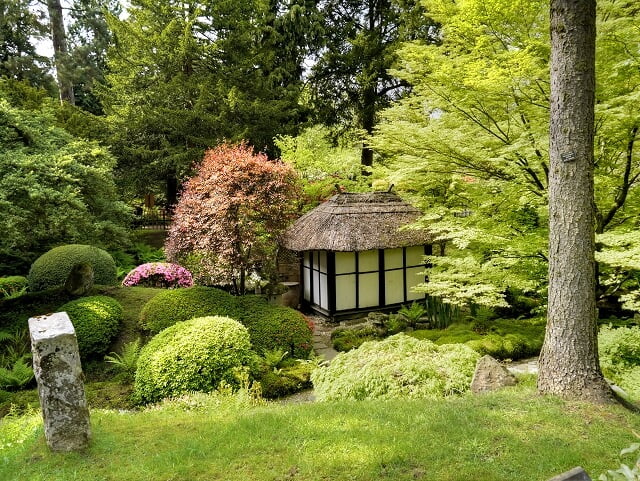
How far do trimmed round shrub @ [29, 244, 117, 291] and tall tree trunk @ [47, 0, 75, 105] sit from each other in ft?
44.9

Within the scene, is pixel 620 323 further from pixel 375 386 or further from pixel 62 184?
pixel 62 184

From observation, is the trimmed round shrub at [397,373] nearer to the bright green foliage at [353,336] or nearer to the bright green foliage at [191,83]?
the bright green foliage at [353,336]

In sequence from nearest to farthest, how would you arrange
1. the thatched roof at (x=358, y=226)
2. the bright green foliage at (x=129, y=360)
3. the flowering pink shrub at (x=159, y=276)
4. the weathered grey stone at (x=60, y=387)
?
the weathered grey stone at (x=60, y=387) < the bright green foliage at (x=129, y=360) < the thatched roof at (x=358, y=226) < the flowering pink shrub at (x=159, y=276)

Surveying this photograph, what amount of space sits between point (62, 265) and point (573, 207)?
1005 centimetres

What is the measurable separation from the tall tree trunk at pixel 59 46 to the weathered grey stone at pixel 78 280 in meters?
14.9

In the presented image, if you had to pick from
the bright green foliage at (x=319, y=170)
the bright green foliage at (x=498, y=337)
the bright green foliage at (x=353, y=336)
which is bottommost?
the bright green foliage at (x=353, y=336)

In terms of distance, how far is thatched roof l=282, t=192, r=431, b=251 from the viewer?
37.2 feet

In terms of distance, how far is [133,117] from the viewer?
55.9ft

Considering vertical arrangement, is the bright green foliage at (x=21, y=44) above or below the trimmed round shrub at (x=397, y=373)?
above

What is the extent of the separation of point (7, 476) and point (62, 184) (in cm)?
643

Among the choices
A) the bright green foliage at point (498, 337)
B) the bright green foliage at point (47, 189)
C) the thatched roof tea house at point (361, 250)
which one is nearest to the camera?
the bright green foliage at point (47, 189)

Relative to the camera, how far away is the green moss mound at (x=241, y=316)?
26.3 ft

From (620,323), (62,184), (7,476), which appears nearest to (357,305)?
(620,323)

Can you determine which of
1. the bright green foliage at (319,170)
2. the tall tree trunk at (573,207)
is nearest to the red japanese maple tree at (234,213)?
the tall tree trunk at (573,207)
